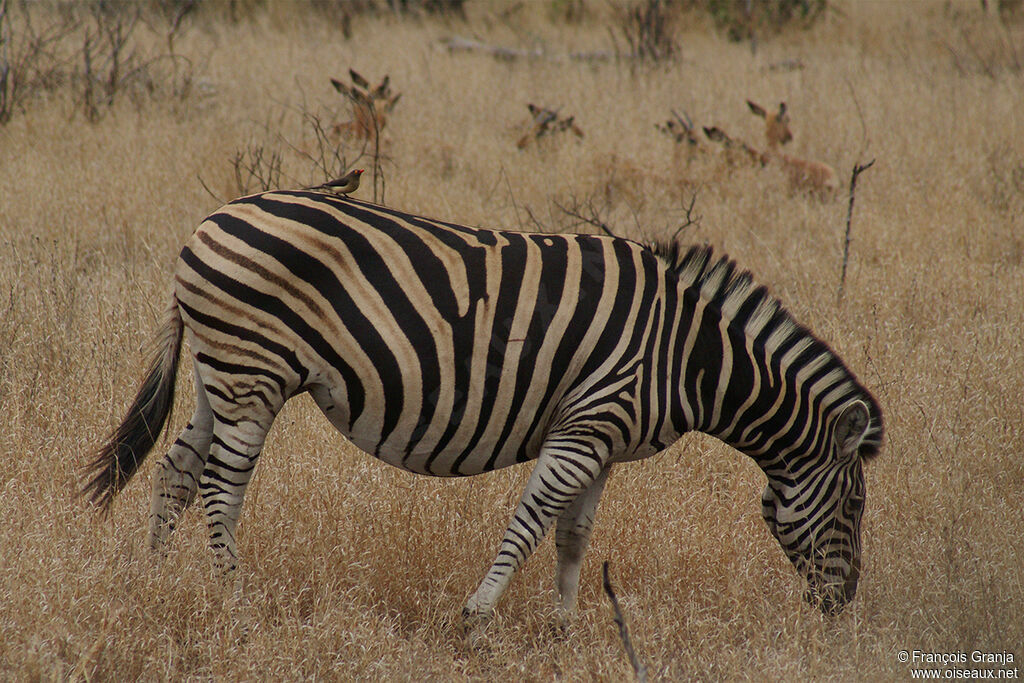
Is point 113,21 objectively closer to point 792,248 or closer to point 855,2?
point 792,248

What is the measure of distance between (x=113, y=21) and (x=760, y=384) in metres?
9.82

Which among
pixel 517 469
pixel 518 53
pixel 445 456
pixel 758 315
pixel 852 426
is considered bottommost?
pixel 517 469

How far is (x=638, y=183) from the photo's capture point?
8016 millimetres

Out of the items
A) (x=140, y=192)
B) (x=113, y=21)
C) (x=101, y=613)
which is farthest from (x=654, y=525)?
(x=113, y=21)

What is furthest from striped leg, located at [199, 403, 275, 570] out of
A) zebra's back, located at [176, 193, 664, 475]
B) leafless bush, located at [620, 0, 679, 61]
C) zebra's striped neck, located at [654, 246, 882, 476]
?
leafless bush, located at [620, 0, 679, 61]

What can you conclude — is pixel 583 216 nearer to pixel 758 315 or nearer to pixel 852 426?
pixel 758 315

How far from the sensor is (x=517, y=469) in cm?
444

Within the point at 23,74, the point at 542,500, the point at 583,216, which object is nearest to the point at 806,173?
the point at 583,216

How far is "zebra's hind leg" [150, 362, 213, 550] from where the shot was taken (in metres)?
3.48

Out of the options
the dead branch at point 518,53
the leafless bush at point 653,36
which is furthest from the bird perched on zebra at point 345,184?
the dead branch at point 518,53

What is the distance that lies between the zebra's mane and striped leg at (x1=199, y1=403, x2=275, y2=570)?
1519 millimetres

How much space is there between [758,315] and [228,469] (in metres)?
1.89

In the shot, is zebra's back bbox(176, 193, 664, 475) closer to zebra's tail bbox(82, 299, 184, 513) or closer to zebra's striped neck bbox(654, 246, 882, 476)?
zebra's striped neck bbox(654, 246, 882, 476)

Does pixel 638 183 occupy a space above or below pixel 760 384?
below
